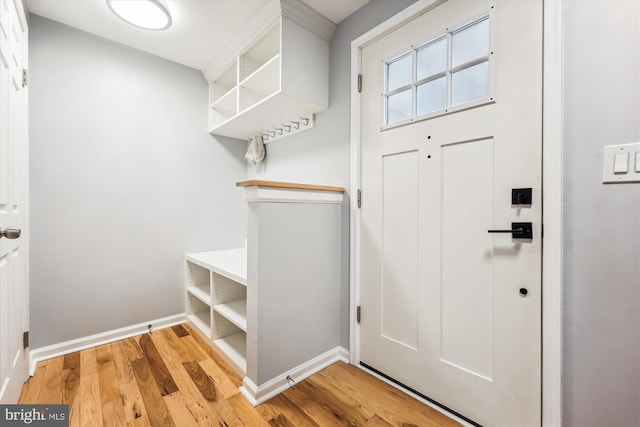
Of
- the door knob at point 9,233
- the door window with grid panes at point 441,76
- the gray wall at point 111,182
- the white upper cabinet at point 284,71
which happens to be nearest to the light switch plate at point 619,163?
the door window with grid panes at point 441,76

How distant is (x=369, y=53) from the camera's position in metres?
1.63

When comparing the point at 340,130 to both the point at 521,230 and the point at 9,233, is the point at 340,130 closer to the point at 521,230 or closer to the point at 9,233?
the point at 521,230

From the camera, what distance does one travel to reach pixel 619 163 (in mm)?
894

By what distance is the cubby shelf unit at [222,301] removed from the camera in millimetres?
1715

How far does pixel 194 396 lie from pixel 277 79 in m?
2.05

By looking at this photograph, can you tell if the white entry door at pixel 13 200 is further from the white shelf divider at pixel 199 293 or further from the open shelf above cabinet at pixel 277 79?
the open shelf above cabinet at pixel 277 79

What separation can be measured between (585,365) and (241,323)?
1.57m

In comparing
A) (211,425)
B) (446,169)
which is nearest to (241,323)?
(211,425)

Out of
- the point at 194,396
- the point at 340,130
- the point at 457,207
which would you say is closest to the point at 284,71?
the point at 340,130

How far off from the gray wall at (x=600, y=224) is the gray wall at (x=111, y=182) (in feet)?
8.24

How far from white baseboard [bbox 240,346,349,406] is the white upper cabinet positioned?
165cm

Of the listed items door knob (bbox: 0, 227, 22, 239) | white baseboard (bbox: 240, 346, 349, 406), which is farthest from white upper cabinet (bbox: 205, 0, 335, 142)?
white baseboard (bbox: 240, 346, 349, 406)

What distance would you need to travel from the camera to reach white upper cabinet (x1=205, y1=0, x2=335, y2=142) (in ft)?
5.46

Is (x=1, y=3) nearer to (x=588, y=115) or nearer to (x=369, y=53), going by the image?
(x=369, y=53)
